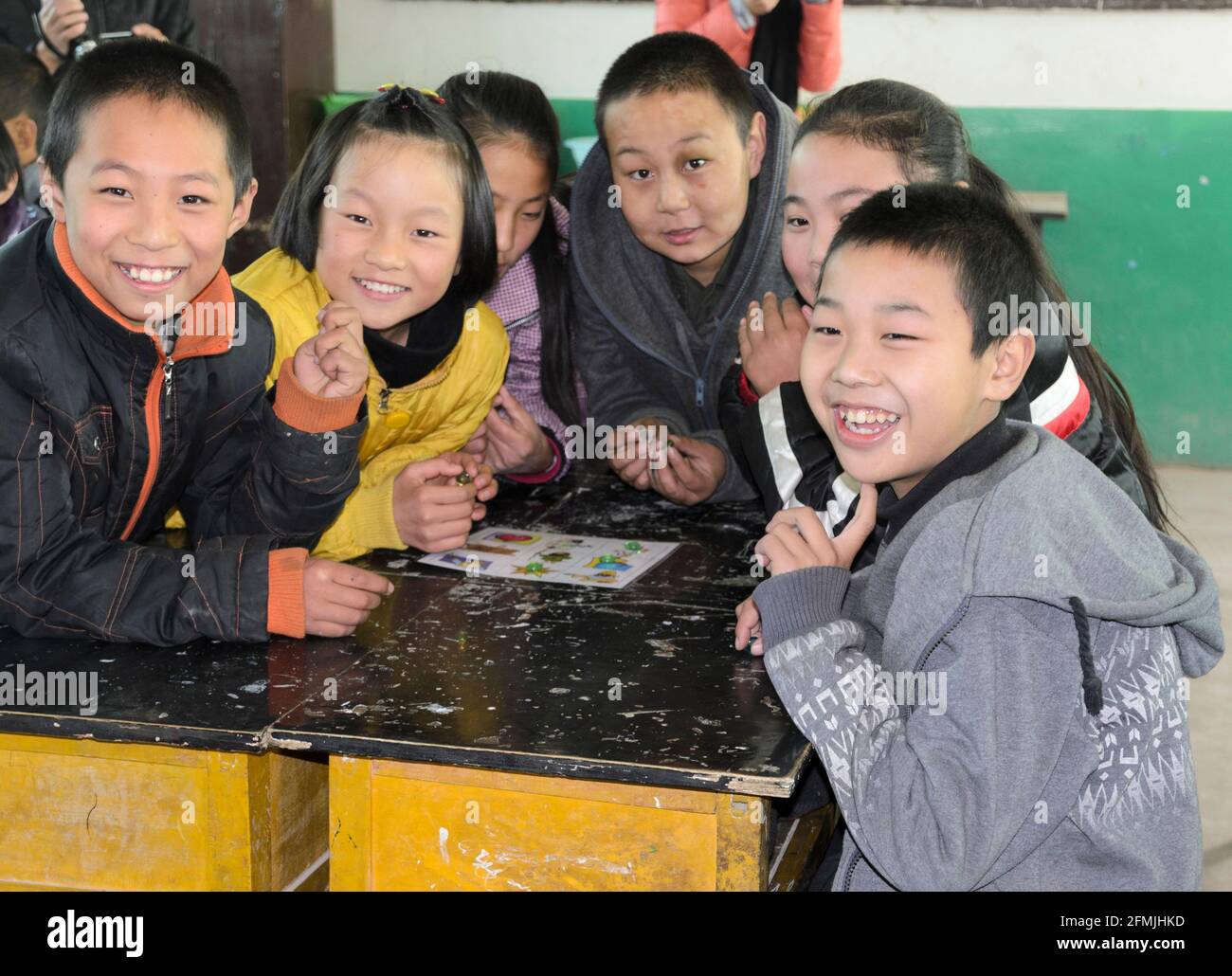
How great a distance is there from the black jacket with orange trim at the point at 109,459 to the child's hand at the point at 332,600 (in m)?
0.01

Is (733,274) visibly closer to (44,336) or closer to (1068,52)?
(44,336)

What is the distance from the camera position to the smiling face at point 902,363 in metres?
1.48

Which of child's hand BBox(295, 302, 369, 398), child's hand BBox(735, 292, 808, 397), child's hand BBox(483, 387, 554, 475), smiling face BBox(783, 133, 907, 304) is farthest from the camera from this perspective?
child's hand BBox(483, 387, 554, 475)

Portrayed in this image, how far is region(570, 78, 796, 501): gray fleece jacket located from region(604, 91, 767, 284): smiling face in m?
0.05

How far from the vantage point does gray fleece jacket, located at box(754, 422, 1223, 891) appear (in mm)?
1244

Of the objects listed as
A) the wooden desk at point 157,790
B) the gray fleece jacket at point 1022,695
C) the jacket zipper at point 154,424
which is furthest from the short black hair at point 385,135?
the gray fleece jacket at point 1022,695

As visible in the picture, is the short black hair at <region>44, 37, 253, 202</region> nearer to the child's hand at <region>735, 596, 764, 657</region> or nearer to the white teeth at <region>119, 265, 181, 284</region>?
the white teeth at <region>119, 265, 181, 284</region>

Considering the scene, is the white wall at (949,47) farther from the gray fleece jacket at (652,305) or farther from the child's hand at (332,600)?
the child's hand at (332,600)

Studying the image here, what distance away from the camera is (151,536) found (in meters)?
2.06

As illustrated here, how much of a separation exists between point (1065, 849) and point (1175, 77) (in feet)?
14.2

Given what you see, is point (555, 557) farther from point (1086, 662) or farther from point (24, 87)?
point (24, 87)

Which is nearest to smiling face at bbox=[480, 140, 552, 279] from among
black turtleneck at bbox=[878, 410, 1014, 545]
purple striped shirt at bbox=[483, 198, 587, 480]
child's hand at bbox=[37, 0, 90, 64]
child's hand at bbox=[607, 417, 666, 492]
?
purple striped shirt at bbox=[483, 198, 587, 480]
